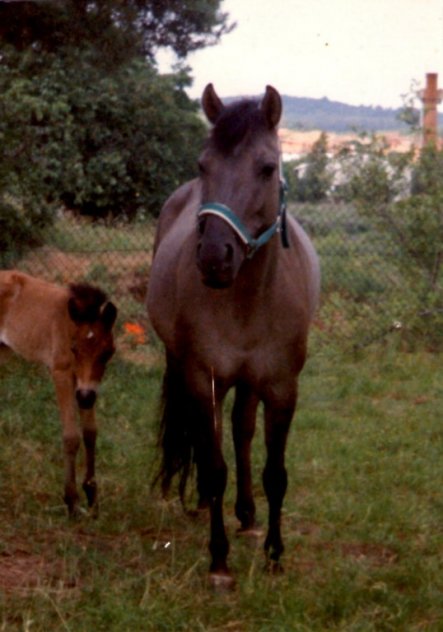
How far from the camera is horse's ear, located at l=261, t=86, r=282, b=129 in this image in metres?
4.18

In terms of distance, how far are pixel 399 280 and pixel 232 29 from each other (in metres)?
2.62

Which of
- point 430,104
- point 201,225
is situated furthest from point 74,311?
point 430,104

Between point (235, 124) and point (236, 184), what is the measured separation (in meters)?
0.24

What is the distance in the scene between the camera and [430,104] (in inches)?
371

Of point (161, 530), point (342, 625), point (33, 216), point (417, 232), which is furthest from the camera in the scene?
point (417, 232)

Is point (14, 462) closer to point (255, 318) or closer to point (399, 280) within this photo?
point (255, 318)

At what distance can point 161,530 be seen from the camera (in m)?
5.14

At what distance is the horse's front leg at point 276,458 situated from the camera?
4.56m

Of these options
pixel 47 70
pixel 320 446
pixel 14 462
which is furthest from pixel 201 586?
pixel 47 70

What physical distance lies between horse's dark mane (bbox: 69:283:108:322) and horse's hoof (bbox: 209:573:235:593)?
1.40 metres

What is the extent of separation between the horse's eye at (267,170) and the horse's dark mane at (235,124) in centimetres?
13

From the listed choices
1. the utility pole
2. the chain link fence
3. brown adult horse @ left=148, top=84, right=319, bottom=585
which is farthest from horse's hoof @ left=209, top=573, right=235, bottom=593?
the utility pole

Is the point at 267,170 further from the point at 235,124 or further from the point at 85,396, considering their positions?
the point at 85,396

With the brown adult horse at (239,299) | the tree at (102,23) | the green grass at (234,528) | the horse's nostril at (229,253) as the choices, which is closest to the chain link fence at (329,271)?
the green grass at (234,528)
